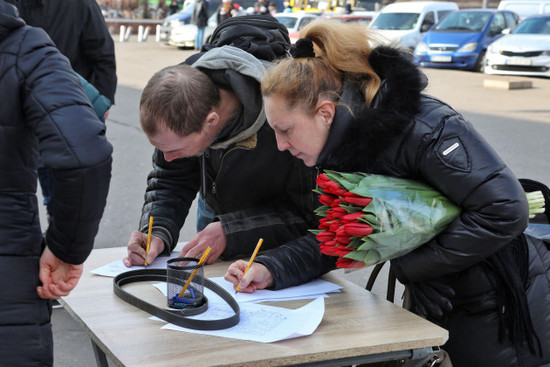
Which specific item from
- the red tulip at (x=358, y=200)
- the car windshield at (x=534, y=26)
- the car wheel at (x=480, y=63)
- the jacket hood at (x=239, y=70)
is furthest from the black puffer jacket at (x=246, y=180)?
the car wheel at (x=480, y=63)

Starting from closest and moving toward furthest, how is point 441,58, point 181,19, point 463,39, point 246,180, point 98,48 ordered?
point 246,180, point 98,48, point 463,39, point 441,58, point 181,19

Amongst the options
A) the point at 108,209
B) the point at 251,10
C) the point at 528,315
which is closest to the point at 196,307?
the point at 528,315

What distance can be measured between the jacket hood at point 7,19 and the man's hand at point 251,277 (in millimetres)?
1017

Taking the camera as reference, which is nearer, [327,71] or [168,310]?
[168,310]

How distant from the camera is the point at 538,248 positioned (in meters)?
2.40

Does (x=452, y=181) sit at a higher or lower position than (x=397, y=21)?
higher

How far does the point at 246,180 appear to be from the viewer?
112 inches

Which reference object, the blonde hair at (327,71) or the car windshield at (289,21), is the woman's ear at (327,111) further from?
the car windshield at (289,21)

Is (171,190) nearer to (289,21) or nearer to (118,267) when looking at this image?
(118,267)

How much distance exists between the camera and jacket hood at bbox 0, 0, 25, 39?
5.82 feet

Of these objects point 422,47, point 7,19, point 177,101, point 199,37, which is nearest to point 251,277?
point 177,101

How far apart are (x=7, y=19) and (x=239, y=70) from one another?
979 mm

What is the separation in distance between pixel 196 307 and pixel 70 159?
720mm

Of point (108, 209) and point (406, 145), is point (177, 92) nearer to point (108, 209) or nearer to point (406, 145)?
point (406, 145)
